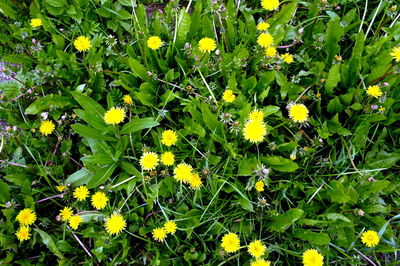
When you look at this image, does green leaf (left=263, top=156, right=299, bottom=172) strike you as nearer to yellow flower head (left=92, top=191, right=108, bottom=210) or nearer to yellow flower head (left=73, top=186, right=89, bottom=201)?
yellow flower head (left=92, top=191, right=108, bottom=210)

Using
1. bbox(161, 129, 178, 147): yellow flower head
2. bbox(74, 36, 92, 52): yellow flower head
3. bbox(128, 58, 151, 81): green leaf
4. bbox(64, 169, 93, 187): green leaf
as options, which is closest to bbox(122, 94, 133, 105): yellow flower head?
bbox(128, 58, 151, 81): green leaf

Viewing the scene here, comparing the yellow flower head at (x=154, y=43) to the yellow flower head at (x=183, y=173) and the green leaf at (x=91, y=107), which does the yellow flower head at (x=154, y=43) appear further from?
the yellow flower head at (x=183, y=173)

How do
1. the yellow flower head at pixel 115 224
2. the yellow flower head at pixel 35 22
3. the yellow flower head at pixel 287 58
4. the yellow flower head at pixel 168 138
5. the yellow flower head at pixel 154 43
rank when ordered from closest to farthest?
the yellow flower head at pixel 115 224 < the yellow flower head at pixel 168 138 < the yellow flower head at pixel 154 43 < the yellow flower head at pixel 287 58 < the yellow flower head at pixel 35 22

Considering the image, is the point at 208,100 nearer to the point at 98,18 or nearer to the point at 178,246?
the point at 178,246

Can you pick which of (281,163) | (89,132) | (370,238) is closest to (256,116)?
(281,163)

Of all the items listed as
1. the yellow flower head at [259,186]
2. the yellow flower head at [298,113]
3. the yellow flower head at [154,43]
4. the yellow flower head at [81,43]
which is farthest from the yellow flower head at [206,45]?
the yellow flower head at [259,186]
